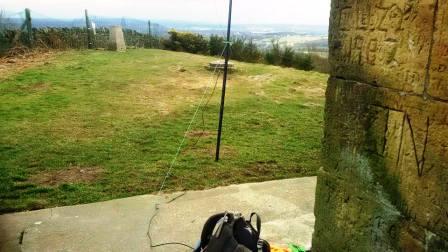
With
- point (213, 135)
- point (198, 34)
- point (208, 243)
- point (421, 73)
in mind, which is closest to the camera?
point (421, 73)

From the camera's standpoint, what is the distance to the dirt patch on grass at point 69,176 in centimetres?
481

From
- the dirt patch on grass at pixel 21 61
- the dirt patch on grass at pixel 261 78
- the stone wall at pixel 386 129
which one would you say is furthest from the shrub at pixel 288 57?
the stone wall at pixel 386 129

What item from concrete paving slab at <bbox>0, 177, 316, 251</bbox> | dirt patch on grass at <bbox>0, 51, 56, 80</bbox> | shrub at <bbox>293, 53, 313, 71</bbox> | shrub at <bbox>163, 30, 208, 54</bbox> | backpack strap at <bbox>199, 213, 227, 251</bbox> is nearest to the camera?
backpack strap at <bbox>199, 213, 227, 251</bbox>

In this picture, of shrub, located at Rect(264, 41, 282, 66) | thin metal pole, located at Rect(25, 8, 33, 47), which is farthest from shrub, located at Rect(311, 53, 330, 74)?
thin metal pole, located at Rect(25, 8, 33, 47)

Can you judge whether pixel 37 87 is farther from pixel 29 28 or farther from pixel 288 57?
pixel 288 57

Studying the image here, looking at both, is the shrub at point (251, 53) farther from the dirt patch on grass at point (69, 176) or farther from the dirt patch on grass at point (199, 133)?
the dirt patch on grass at point (69, 176)

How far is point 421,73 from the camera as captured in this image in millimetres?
2018

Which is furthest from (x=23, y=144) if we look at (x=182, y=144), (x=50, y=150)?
(x=182, y=144)

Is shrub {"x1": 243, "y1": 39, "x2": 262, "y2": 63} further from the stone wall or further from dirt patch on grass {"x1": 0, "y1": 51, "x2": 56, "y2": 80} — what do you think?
the stone wall

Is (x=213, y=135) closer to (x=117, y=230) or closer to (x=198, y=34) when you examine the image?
(x=117, y=230)

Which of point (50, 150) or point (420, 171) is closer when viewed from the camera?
point (420, 171)

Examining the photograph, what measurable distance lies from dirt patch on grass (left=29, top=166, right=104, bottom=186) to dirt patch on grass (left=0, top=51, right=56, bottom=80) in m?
7.03

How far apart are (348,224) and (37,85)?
29.9 ft

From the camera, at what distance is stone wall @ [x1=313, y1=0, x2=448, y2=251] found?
1.97m
